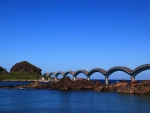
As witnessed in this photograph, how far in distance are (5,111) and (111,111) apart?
1950 centimetres

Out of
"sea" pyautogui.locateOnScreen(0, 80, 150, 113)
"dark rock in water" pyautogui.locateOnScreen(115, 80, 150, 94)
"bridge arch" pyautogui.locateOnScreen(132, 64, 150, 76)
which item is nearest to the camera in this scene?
"sea" pyautogui.locateOnScreen(0, 80, 150, 113)

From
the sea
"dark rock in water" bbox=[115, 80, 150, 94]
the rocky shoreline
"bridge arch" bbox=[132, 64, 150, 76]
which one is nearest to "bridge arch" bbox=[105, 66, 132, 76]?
"bridge arch" bbox=[132, 64, 150, 76]

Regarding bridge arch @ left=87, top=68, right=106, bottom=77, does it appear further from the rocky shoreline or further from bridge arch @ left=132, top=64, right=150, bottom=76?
bridge arch @ left=132, top=64, right=150, bottom=76

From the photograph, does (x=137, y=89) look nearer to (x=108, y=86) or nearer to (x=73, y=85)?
(x=108, y=86)

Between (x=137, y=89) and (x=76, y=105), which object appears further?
(x=137, y=89)

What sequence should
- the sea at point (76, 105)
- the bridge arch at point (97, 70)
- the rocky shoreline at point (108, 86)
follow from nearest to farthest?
the sea at point (76, 105), the rocky shoreline at point (108, 86), the bridge arch at point (97, 70)

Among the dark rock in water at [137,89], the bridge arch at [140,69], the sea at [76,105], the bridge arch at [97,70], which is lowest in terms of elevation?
the sea at [76,105]

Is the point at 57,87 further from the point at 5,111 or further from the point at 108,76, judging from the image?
the point at 5,111

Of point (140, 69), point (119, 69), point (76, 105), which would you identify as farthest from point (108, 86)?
point (76, 105)

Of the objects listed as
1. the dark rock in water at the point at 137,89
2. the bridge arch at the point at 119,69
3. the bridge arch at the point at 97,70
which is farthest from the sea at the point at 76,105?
the bridge arch at the point at 97,70

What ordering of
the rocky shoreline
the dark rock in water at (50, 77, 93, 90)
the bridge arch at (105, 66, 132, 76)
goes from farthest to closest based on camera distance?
the dark rock in water at (50, 77, 93, 90) < the bridge arch at (105, 66, 132, 76) < the rocky shoreline

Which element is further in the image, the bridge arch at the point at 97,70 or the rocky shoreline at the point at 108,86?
the bridge arch at the point at 97,70

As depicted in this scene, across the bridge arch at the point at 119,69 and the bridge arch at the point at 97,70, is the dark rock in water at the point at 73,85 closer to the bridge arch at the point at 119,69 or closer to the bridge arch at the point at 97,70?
the bridge arch at the point at 119,69

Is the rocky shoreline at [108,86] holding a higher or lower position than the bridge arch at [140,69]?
lower
